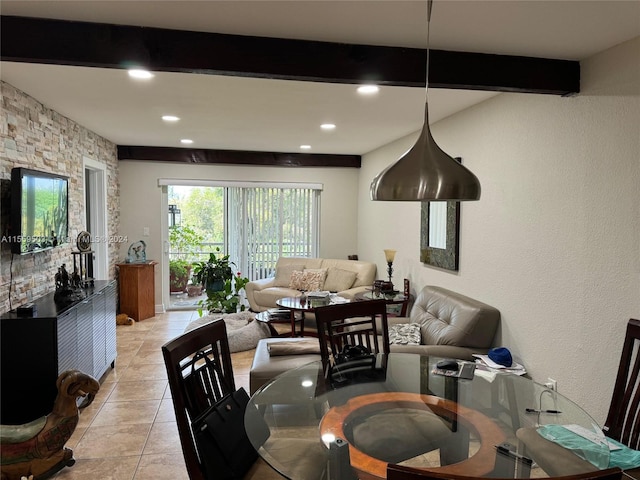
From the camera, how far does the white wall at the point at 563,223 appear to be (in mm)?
2197

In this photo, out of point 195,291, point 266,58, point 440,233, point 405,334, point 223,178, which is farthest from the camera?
point 195,291

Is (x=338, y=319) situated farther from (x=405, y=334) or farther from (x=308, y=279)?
(x=308, y=279)

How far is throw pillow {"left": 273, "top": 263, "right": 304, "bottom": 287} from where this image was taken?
20.6 ft

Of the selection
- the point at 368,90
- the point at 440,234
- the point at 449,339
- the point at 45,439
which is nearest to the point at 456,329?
the point at 449,339

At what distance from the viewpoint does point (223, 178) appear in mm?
6547

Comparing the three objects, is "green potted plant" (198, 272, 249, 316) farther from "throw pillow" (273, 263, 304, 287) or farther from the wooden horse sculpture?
the wooden horse sculpture

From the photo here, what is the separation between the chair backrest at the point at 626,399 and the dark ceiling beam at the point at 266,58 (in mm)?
1366

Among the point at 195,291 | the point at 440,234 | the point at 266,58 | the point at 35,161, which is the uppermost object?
the point at 266,58

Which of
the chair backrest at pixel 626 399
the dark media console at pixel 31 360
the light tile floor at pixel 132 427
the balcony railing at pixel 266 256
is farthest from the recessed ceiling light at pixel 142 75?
the balcony railing at pixel 266 256

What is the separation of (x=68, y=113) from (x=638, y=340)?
4540 mm

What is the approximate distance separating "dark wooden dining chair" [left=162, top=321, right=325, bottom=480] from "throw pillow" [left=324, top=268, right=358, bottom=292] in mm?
3772

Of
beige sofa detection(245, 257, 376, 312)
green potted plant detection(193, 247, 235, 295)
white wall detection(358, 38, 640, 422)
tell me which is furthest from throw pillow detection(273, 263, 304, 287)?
white wall detection(358, 38, 640, 422)

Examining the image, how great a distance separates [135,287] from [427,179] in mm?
5338

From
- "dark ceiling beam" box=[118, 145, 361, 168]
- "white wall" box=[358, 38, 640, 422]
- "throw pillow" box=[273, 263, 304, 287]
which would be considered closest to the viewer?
"white wall" box=[358, 38, 640, 422]
